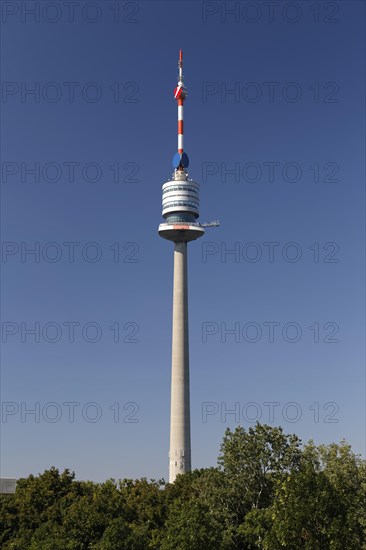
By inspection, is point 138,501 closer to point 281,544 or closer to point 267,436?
point 267,436

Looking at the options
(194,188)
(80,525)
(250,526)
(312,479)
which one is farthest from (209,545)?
(194,188)

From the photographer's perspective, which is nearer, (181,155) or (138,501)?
(138,501)

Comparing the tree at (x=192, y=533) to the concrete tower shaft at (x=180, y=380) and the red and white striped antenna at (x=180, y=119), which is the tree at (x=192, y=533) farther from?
the red and white striped antenna at (x=180, y=119)

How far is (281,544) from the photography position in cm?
4944

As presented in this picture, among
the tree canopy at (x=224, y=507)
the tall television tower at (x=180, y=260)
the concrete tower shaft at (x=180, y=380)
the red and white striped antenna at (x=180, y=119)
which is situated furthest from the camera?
the red and white striped antenna at (x=180, y=119)

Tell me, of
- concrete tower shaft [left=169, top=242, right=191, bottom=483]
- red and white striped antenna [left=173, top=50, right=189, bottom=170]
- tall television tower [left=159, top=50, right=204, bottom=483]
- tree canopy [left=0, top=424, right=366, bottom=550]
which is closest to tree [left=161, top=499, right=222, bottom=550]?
tree canopy [left=0, top=424, right=366, bottom=550]

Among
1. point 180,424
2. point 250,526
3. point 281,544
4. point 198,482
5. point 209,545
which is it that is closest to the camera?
point 281,544

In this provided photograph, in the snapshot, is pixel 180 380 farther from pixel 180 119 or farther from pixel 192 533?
pixel 192 533

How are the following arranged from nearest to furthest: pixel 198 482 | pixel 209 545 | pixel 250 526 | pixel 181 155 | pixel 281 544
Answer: pixel 281 544 < pixel 209 545 < pixel 250 526 < pixel 198 482 < pixel 181 155

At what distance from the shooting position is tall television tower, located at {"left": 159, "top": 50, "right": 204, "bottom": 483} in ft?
481

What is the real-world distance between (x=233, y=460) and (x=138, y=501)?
1822cm

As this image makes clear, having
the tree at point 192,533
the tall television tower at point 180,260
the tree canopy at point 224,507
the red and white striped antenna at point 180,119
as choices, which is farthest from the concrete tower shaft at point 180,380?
the tree at point 192,533

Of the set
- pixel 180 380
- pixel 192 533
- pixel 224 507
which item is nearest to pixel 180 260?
pixel 180 380

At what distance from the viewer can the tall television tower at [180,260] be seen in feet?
481
